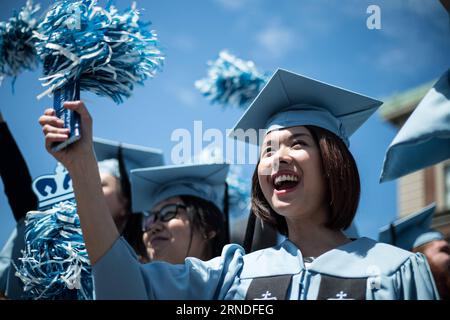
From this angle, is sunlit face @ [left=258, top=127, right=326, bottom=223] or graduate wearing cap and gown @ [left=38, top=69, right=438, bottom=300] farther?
sunlit face @ [left=258, top=127, right=326, bottom=223]

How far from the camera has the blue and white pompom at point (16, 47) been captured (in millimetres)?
3234

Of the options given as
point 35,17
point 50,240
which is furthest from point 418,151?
point 35,17

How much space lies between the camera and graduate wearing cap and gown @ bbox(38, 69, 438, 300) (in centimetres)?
220

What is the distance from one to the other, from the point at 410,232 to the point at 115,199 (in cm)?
191

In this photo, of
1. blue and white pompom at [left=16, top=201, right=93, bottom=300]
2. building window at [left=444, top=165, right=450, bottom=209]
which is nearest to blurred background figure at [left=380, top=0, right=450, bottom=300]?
blue and white pompom at [left=16, top=201, right=93, bottom=300]

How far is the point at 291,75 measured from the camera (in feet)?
8.99

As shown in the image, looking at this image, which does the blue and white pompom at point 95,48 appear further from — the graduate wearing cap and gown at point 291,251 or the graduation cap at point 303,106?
the graduation cap at point 303,106

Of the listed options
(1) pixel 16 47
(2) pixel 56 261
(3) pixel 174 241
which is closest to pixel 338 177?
(2) pixel 56 261

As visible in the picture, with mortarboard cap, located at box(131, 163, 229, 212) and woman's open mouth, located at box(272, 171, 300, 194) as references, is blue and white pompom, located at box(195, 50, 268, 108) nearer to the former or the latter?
mortarboard cap, located at box(131, 163, 229, 212)

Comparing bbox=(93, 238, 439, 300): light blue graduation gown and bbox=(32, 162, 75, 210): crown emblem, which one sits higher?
bbox=(32, 162, 75, 210): crown emblem

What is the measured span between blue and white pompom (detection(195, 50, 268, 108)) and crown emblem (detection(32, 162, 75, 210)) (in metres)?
1.74

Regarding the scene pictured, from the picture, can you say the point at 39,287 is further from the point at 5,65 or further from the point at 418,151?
the point at 418,151

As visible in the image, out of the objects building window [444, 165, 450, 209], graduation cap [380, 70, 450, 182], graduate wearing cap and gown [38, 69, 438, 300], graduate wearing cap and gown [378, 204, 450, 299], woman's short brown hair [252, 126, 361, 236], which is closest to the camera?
graduate wearing cap and gown [38, 69, 438, 300]

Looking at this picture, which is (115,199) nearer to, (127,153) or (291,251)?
(127,153)
